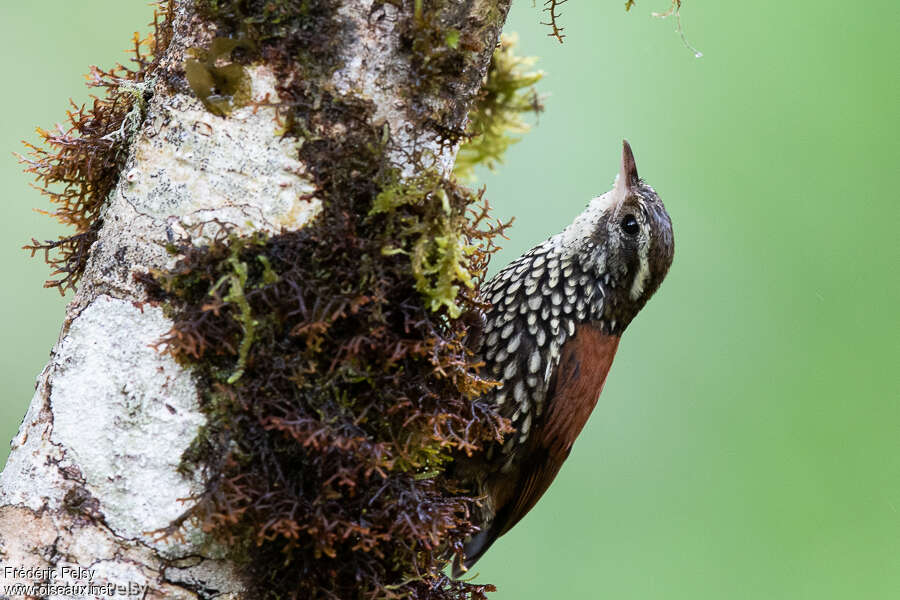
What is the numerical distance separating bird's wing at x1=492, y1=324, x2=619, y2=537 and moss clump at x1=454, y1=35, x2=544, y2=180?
3.89 ft

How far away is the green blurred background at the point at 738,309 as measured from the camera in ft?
18.8

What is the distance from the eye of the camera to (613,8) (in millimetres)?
5828

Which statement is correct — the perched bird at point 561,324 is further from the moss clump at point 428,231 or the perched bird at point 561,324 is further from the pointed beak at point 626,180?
the moss clump at point 428,231

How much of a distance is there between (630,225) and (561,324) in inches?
19.9

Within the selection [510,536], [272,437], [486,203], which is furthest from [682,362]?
[272,437]

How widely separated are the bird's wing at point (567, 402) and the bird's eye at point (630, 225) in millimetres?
427

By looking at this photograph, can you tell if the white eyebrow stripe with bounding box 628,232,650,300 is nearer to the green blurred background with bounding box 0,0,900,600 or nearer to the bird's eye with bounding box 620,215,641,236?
the bird's eye with bounding box 620,215,641,236

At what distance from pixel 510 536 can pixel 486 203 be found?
398 cm

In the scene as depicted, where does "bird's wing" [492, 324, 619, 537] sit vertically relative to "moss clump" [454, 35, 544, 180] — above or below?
below

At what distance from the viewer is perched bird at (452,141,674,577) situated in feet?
10.9

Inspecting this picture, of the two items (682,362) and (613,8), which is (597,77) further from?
(682,362)

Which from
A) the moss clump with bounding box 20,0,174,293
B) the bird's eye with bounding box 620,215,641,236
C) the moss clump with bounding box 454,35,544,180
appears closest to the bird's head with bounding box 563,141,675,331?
the bird's eye with bounding box 620,215,641,236

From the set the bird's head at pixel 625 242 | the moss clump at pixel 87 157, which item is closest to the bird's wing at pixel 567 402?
the bird's head at pixel 625 242

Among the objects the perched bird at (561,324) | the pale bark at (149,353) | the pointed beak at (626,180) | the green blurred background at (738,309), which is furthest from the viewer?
the green blurred background at (738,309)
